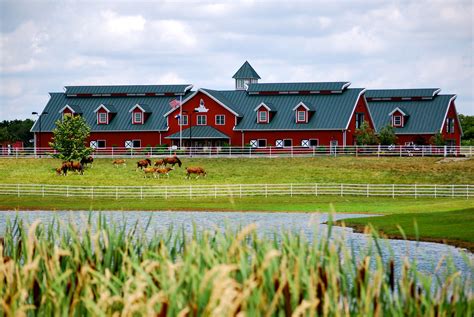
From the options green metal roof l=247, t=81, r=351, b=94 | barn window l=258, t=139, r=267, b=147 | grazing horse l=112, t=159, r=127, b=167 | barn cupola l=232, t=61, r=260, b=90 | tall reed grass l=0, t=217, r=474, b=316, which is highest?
barn cupola l=232, t=61, r=260, b=90

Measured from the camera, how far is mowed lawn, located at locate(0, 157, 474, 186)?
6619cm

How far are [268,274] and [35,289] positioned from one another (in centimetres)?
306

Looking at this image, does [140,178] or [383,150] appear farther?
[383,150]

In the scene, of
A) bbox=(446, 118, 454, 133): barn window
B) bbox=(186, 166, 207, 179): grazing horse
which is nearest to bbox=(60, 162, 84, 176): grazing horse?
bbox=(186, 166, 207, 179): grazing horse

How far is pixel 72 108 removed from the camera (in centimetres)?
9612

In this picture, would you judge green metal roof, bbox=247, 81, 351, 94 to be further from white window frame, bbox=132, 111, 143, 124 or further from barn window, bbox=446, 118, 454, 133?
white window frame, bbox=132, 111, 143, 124

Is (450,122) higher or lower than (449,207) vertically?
higher

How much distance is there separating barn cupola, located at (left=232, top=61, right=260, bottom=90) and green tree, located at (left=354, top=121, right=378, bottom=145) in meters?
24.5

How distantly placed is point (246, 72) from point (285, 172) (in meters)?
39.4

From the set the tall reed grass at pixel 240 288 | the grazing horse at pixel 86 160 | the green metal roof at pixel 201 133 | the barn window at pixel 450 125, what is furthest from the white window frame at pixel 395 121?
the tall reed grass at pixel 240 288

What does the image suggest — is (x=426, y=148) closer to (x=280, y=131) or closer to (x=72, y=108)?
(x=280, y=131)

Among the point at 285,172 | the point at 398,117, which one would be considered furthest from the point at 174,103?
the point at 285,172

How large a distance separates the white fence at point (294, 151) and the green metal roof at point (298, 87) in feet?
27.2

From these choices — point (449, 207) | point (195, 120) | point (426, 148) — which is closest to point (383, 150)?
point (426, 148)
